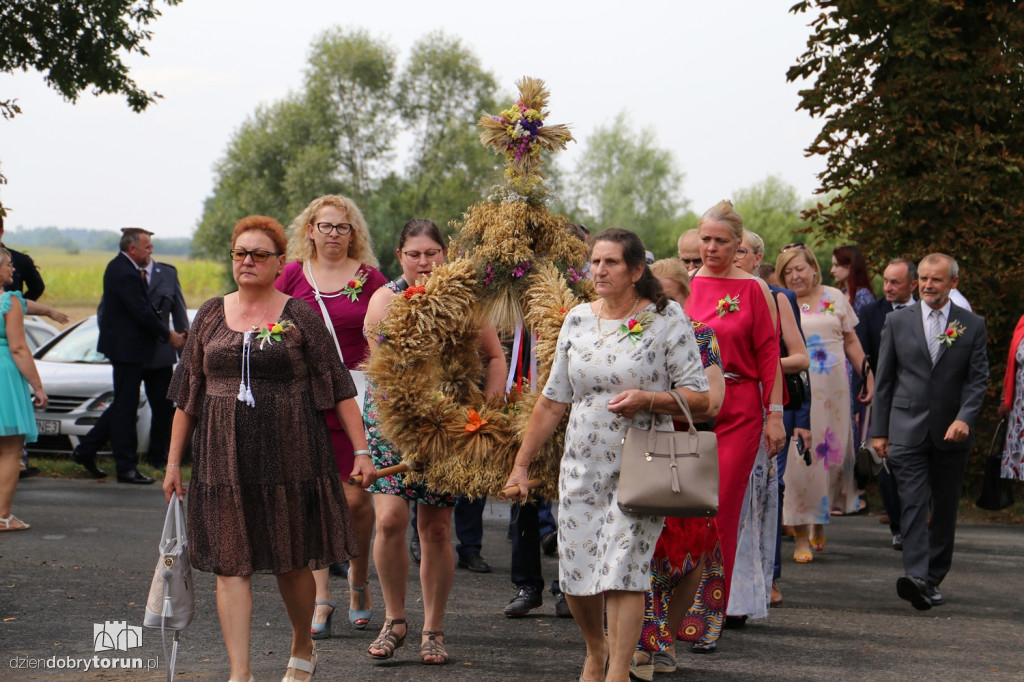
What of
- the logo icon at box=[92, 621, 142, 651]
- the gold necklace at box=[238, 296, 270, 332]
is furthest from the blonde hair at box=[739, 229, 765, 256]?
the logo icon at box=[92, 621, 142, 651]

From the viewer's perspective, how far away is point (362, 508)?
7043 mm

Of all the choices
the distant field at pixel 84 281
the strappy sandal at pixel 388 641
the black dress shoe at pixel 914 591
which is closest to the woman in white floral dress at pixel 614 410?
the strappy sandal at pixel 388 641

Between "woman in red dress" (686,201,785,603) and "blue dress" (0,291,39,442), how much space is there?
565cm

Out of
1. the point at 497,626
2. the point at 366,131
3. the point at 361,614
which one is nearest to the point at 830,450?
the point at 497,626

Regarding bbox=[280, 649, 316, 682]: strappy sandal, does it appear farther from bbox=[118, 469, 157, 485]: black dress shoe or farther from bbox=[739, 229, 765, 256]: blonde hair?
bbox=[118, 469, 157, 485]: black dress shoe

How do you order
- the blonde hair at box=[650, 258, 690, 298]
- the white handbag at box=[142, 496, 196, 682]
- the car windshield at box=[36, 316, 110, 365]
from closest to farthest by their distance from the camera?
1. the white handbag at box=[142, 496, 196, 682]
2. the blonde hair at box=[650, 258, 690, 298]
3. the car windshield at box=[36, 316, 110, 365]

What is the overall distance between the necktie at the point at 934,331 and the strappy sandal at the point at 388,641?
416cm

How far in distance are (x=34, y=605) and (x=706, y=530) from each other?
13.1 ft

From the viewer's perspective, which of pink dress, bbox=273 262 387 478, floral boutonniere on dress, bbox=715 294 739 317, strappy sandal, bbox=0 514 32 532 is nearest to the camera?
floral boutonniere on dress, bbox=715 294 739 317

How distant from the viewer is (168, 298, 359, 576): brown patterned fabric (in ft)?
17.3

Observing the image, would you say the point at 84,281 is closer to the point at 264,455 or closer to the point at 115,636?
the point at 115,636

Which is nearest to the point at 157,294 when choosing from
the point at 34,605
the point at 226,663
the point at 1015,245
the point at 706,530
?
the point at 34,605

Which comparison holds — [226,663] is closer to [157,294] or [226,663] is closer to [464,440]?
[464,440]

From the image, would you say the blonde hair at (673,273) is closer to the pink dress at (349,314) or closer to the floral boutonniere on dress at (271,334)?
the pink dress at (349,314)
